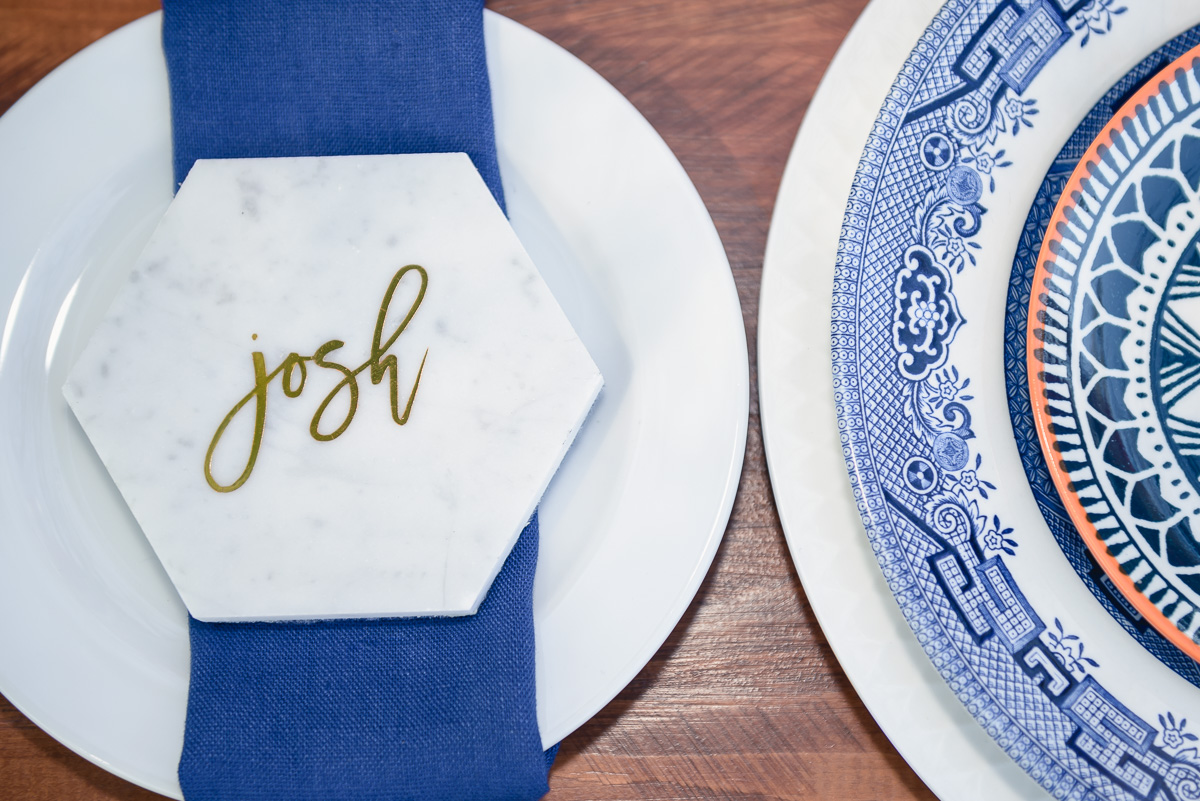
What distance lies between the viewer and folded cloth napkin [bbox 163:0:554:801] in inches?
14.6

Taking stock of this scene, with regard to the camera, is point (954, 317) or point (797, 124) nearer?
point (954, 317)

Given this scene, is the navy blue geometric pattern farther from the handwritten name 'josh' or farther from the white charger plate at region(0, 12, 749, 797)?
the handwritten name 'josh'

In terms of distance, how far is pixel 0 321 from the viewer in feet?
1.31

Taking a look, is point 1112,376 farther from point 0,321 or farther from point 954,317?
point 0,321

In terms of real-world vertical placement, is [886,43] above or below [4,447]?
above

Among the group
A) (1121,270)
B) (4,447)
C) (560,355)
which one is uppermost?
(1121,270)

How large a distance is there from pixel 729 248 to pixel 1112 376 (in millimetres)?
202

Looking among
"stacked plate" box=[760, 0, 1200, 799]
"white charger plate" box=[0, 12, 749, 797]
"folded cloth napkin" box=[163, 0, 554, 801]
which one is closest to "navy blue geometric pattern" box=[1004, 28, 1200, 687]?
"stacked plate" box=[760, 0, 1200, 799]

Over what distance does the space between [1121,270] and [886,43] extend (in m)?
0.16

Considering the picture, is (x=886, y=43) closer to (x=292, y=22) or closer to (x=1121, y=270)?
(x=1121, y=270)

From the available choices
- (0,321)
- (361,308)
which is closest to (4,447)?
(0,321)

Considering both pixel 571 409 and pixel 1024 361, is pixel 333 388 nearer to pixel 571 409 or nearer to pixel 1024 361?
pixel 571 409

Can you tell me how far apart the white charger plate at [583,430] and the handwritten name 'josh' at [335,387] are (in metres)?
0.08

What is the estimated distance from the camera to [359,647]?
378mm
